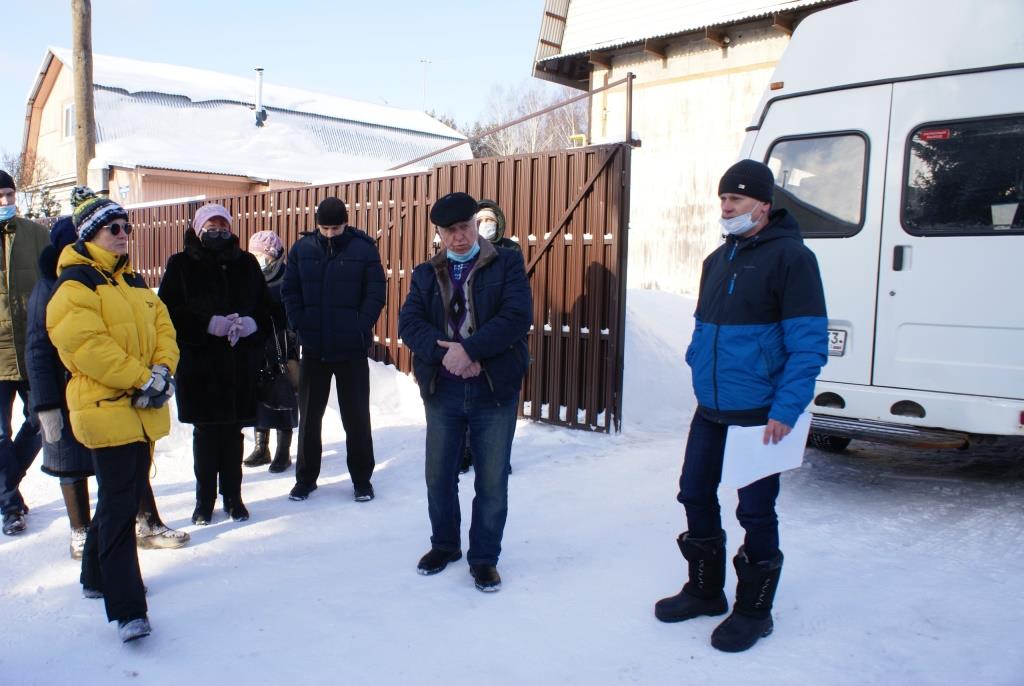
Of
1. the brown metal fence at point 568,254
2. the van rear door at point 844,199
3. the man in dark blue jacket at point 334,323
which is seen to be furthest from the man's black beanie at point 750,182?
the brown metal fence at point 568,254

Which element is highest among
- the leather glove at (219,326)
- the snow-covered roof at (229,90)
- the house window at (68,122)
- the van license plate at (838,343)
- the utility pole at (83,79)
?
the snow-covered roof at (229,90)

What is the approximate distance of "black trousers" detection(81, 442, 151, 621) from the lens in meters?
3.23

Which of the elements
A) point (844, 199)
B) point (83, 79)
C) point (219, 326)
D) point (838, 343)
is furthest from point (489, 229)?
point (83, 79)

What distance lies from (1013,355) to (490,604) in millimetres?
3253

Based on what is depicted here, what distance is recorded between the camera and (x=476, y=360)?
3746 mm

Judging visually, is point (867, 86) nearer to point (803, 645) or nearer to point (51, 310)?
point (803, 645)

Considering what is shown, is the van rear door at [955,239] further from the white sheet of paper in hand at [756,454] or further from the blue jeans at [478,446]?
the blue jeans at [478,446]

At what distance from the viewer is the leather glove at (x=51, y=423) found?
3637 mm

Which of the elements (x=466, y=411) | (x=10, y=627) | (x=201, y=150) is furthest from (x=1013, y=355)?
(x=201, y=150)

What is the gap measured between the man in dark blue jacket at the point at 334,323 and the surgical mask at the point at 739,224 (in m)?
2.70

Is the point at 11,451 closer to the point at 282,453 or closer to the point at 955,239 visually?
the point at 282,453

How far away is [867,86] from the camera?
5.06 metres

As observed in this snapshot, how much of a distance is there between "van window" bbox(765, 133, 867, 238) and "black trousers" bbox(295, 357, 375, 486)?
10.3 ft

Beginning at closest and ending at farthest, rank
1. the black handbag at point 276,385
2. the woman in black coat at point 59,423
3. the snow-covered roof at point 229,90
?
the woman in black coat at point 59,423, the black handbag at point 276,385, the snow-covered roof at point 229,90
